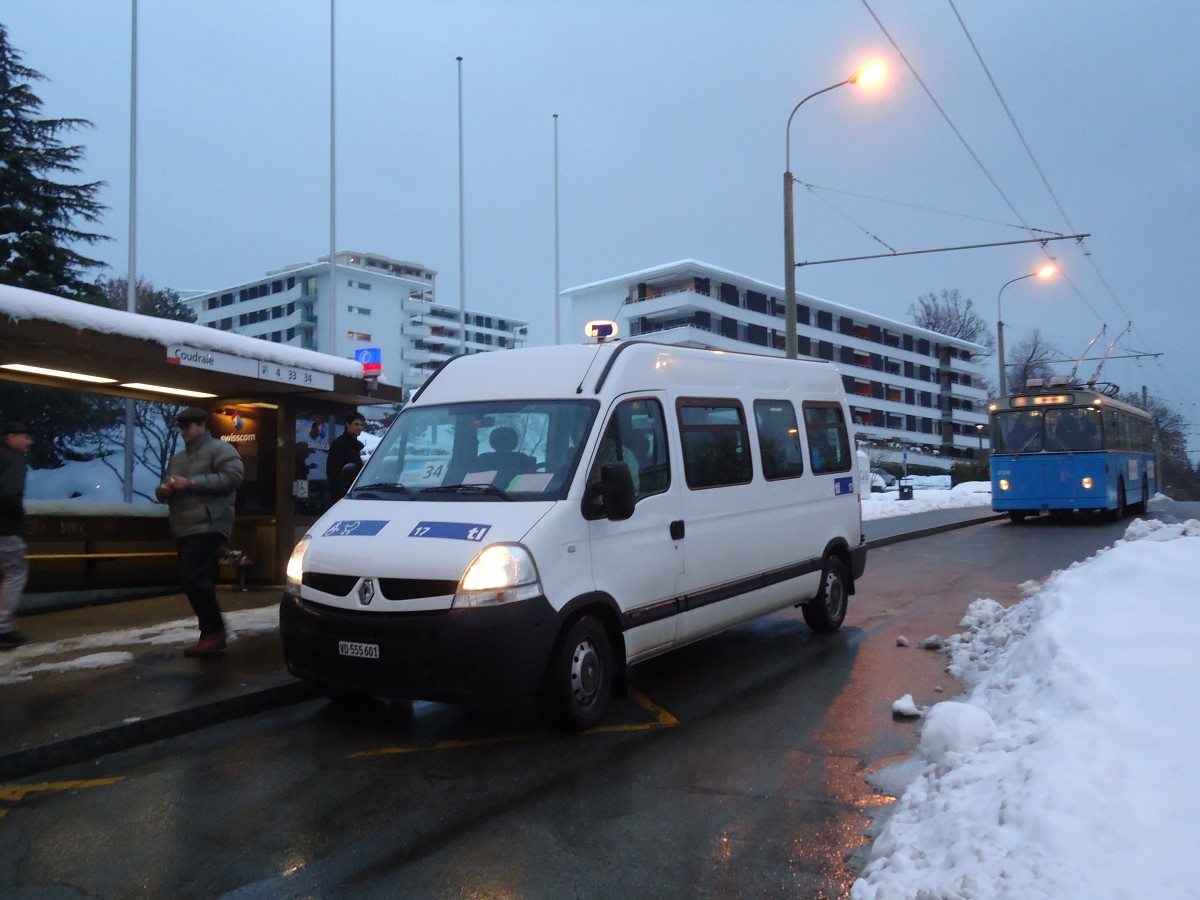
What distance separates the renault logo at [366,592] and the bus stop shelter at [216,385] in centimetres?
417

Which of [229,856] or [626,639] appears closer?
[229,856]

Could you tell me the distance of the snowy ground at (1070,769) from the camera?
10.1ft

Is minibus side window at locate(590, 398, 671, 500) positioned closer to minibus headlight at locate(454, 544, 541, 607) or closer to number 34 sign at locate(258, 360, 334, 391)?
minibus headlight at locate(454, 544, 541, 607)

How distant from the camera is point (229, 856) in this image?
4074 mm

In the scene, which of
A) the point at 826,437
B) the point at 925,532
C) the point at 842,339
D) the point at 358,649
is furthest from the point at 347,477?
the point at 842,339

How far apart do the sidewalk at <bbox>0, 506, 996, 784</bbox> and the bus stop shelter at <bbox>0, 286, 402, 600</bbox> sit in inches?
50.1

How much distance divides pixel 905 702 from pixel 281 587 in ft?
25.0

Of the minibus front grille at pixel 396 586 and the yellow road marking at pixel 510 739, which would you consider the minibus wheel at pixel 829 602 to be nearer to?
the yellow road marking at pixel 510 739

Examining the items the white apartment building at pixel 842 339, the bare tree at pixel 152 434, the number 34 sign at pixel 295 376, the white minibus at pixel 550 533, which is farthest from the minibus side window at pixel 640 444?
the white apartment building at pixel 842 339

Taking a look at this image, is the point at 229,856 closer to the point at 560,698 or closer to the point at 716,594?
the point at 560,698

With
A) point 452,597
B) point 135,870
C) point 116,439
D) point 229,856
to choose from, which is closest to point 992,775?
point 452,597

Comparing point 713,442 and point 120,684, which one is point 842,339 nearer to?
point 713,442

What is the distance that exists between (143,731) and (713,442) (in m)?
4.40

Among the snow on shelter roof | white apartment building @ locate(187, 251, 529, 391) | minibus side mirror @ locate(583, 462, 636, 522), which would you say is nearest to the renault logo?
minibus side mirror @ locate(583, 462, 636, 522)
